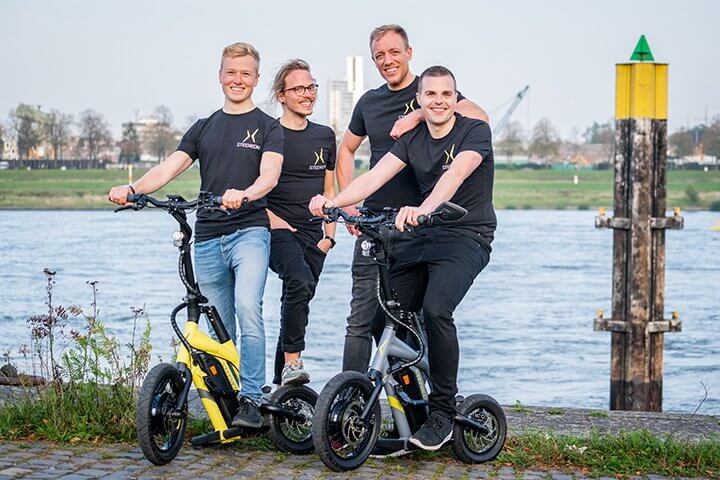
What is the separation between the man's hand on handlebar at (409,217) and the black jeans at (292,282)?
1.33 m

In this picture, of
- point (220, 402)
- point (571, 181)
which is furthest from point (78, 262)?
point (571, 181)

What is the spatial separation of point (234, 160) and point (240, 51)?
575 millimetres

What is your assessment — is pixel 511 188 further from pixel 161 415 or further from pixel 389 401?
pixel 161 415

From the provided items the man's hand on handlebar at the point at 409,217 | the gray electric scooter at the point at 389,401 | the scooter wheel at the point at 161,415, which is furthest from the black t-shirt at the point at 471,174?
the scooter wheel at the point at 161,415

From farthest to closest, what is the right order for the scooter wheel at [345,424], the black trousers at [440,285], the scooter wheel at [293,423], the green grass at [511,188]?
the green grass at [511,188], the scooter wheel at [293,423], the black trousers at [440,285], the scooter wheel at [345,424]

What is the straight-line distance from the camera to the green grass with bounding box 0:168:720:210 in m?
59.2

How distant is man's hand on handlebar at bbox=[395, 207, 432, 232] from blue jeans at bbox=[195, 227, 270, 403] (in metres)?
0.99

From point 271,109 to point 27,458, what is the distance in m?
2.45

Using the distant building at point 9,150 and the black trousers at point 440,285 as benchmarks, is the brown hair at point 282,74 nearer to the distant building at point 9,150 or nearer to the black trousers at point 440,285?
the black trousers at point 440,285

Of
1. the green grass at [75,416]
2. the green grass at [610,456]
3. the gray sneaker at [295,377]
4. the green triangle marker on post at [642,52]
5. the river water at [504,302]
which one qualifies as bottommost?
the river water at [504,302]

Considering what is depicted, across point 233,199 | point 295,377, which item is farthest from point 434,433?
point 233,199

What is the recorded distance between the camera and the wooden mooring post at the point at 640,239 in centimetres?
1259

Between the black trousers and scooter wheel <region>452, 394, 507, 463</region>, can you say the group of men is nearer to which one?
the black trousers

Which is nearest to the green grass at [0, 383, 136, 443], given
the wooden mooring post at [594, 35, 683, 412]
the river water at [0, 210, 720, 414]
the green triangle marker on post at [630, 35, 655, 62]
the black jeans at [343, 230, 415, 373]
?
the black jeans at [343, 230, 415, 373]
